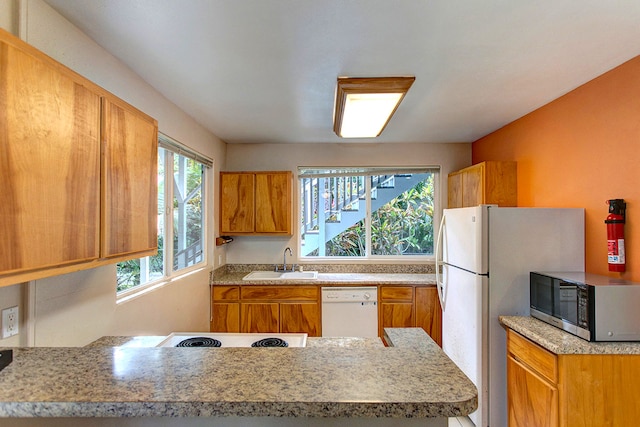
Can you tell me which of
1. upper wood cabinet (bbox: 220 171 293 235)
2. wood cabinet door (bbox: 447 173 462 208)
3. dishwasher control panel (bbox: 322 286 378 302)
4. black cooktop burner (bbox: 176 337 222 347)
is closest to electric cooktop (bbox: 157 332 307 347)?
black cooktop burner (bbox: 176 337 222 347)

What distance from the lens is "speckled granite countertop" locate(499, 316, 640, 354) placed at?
1503 mm

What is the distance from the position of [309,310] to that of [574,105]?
2.80 metres

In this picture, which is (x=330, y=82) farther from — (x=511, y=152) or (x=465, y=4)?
(x=511, y=152)

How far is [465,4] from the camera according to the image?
126cm

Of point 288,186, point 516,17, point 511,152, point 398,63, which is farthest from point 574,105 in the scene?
point 288,186

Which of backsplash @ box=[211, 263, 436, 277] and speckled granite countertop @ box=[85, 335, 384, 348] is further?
backsplash @ box=[211, 263, 436, 277]

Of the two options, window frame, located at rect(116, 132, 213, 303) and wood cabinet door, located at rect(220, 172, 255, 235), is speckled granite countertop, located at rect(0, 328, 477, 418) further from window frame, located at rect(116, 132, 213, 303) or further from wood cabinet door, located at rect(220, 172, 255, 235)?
wood cabinet door, located at rect(220, 172, 255, 235)

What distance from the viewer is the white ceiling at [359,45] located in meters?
1.30

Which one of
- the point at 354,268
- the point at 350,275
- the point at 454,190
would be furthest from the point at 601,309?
the point at 354,268

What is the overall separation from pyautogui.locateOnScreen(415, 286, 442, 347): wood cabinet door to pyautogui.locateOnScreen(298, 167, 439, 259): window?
0.66 meters

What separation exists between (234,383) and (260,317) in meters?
2.49

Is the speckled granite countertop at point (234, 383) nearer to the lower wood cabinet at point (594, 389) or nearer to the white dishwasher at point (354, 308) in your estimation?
the lower wood cabinet at point (594, 389)

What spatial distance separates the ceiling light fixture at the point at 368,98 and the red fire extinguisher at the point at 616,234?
1403 millimetres

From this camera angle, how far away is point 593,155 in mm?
1964
